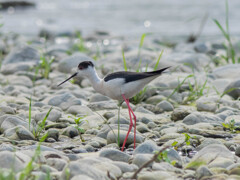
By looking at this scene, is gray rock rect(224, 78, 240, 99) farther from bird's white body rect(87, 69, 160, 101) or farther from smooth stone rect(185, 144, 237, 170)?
smooth stone rect(185, 144, 237, 170)

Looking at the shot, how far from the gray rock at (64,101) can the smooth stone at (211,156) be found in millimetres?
2351

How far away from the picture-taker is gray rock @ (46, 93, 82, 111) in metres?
5.69

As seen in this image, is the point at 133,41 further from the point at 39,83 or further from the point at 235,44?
the point at 39,83

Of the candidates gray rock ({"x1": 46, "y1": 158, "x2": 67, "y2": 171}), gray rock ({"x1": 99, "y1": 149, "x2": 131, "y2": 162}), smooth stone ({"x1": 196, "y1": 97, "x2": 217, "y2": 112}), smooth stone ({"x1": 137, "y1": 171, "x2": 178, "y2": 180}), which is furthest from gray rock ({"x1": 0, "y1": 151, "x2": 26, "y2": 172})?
smooth stone ({"x1": 196, "y1": 97, "x2": 217, "y2": 112})

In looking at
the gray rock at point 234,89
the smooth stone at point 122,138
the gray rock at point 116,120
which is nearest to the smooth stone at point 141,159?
the smooth stone at point 122,138

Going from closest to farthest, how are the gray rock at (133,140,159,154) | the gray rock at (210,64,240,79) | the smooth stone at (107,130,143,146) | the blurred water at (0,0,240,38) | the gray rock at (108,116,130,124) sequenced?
the gray rock at (133,140,159,154), the smooth stone at (107,130,143,146), the gray rock at (108,116,130,124), the gray rock at (210,64,240,79), the blurred water at (0,0,240,38)

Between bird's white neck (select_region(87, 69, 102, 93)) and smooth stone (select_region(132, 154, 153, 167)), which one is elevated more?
bird's white neck (select_region(87, 69, 102, 93))

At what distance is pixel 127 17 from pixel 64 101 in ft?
47.4

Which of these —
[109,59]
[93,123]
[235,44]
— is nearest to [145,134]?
[93,123]

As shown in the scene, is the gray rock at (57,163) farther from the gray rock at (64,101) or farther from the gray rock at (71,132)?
the gray rock at (64,101)

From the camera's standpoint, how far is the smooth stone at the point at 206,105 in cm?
568

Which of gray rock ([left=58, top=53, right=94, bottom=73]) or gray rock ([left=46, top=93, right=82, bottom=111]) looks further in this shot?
gray rock ([left=58, top=53, right=94, bottom=73])

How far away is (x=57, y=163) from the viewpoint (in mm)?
3436

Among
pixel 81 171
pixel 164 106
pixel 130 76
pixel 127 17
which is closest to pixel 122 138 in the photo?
pixel 130 76
